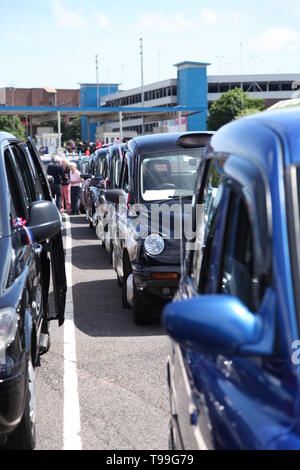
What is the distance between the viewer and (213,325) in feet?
6.53

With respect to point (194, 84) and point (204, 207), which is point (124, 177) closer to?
point (204, 207)

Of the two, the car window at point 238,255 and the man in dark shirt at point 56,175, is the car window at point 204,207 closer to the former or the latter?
the car window at point 238,255

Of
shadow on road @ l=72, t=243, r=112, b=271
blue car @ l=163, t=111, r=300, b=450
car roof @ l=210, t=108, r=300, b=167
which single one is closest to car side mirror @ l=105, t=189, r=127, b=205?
shadow on road @ l=72, t=243, r=112, b=271

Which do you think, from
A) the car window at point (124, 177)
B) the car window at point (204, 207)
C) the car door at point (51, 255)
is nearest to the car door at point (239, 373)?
the car window at point (204, 207)

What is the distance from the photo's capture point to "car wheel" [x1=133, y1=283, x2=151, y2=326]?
7898 mm

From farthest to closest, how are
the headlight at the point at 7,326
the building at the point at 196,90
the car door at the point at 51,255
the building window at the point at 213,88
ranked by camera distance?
the building window at the point at 213,88 → the building at the point at 196,90 → the car door at the point at 51,255 → the headlight at the point at 7,326

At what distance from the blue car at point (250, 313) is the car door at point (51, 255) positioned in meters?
3.64

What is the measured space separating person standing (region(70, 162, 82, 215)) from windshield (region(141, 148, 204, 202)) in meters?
14.2

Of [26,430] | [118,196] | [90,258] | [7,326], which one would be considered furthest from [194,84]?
[7,326]

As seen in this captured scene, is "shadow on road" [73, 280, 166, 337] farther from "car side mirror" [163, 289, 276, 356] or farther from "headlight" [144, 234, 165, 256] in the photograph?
"car side mirror" [163, 289, 276, 356]

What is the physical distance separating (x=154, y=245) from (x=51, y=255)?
1.61 m

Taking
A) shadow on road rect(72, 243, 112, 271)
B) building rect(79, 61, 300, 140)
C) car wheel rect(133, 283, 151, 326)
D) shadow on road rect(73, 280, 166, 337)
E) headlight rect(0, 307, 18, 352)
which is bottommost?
shadow on road rect(72, 243, 112, 271)

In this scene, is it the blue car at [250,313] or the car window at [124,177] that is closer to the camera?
the blue car at [250,313]

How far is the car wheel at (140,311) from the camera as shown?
7.90 meters
